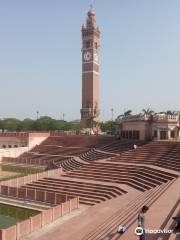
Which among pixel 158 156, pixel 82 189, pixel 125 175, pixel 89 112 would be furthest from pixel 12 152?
pixel 89 112

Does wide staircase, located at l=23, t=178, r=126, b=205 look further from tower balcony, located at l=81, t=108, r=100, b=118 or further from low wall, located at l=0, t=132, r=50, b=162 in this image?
tower balcony, located at l=81, t=108, r=100, b=118

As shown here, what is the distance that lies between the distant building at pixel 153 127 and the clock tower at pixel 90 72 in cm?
5787

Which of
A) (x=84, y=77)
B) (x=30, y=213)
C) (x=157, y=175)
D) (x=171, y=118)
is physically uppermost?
(x=84, y=77)

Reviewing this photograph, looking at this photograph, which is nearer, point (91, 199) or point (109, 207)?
point (109, 207)

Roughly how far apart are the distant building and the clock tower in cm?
5787

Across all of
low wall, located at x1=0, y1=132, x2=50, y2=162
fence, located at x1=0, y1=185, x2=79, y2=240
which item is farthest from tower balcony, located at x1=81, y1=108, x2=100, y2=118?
fence, located at x1=0, y1=185, x2=79, y2=240

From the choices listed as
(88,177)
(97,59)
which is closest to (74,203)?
(88,177)

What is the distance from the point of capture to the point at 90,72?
117438mm

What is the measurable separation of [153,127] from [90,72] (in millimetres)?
69177

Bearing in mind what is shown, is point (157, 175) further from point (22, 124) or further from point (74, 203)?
point (22, 124)

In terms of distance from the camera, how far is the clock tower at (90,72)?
384 ft

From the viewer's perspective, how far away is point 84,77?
119 metres

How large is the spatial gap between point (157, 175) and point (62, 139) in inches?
1652

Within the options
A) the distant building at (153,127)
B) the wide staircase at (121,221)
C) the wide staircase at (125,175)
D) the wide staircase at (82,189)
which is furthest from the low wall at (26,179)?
the distant building at (153,127)
